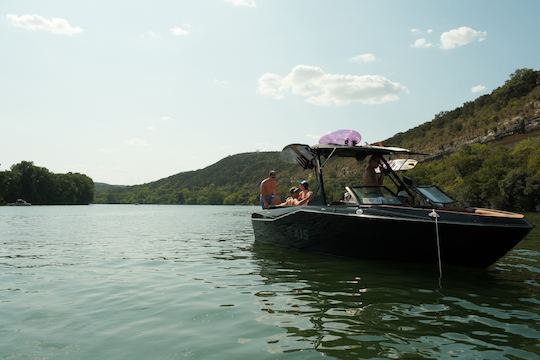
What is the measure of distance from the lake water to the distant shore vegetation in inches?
5183

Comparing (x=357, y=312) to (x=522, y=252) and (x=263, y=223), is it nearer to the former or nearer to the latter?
(x=263, y=223)

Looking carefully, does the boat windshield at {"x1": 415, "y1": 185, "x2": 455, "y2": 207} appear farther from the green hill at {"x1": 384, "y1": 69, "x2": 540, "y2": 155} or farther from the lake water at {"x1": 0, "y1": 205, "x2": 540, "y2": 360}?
the green hill at {"x1": 384, "y1": 69, "x2": 540, "y2": 155}

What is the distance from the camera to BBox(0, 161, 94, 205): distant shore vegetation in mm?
126188

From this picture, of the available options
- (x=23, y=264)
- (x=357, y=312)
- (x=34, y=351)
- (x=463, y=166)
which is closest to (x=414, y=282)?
(x=357, y=312)

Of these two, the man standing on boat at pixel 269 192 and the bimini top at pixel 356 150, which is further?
the man standing on boat at pixel 269 192

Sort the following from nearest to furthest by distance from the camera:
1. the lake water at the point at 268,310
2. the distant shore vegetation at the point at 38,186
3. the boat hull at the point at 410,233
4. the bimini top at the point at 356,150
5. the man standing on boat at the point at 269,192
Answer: the lake water at the point at 268,310, the boat hull at the point at 410,233, the bimini top at the point at 356,150, the man standing on boat at the point at 269,192, the distant shore vegetation at the point at 38,186

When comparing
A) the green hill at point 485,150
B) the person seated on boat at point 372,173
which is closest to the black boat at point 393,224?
the person seated on boat at point 372,173

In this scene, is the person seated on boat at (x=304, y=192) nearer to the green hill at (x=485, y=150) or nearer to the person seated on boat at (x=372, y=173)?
the green hill at (x=485, y=150)

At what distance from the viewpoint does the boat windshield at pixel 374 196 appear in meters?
11.4

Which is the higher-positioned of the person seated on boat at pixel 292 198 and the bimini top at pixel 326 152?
the bimini top at pixel 326 152

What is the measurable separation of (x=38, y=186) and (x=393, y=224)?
145m

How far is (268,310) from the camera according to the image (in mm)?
7133

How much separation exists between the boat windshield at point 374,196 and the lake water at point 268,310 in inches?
62.5

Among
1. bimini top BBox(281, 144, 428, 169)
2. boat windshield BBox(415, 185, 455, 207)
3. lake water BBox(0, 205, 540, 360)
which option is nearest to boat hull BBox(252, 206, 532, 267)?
lake water BBox(0, 205, 540, 360)
